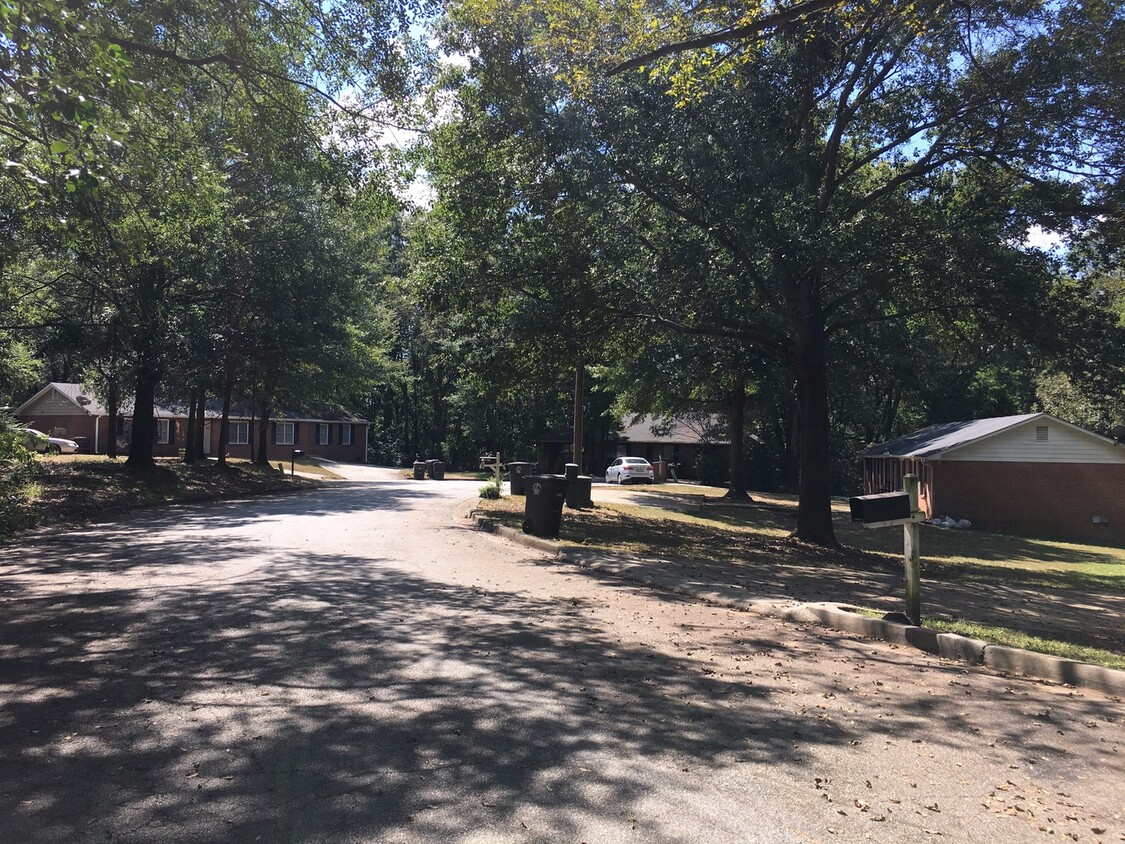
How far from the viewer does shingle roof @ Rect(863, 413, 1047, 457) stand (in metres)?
28.7

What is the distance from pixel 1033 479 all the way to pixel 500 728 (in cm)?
2933

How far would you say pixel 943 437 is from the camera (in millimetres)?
31938

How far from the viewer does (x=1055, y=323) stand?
44.9 ft

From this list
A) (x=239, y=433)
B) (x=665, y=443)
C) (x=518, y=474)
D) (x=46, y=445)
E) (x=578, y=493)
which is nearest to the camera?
(x=578, y=493)

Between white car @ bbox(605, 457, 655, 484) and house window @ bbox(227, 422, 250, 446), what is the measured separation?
2384 cm

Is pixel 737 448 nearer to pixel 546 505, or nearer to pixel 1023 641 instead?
pixel 546 505

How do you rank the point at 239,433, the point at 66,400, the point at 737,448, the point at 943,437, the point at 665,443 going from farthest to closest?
the point at 665,443 → the point at 239,433 → the point at 66,400 → the point at 737,448 → the point at 943,437

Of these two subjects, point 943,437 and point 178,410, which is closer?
point 943,437

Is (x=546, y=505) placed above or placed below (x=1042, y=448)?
below

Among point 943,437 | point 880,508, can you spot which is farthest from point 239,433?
point 880,508

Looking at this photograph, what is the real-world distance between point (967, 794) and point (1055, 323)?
12.0 metres

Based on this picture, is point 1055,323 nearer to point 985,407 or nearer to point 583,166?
point 583,166

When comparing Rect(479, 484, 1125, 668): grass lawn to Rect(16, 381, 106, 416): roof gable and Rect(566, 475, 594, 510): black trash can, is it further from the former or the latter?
Rect(16, 381, 106, 416): roof gable

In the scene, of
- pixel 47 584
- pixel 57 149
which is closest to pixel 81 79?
pixel 57 149
